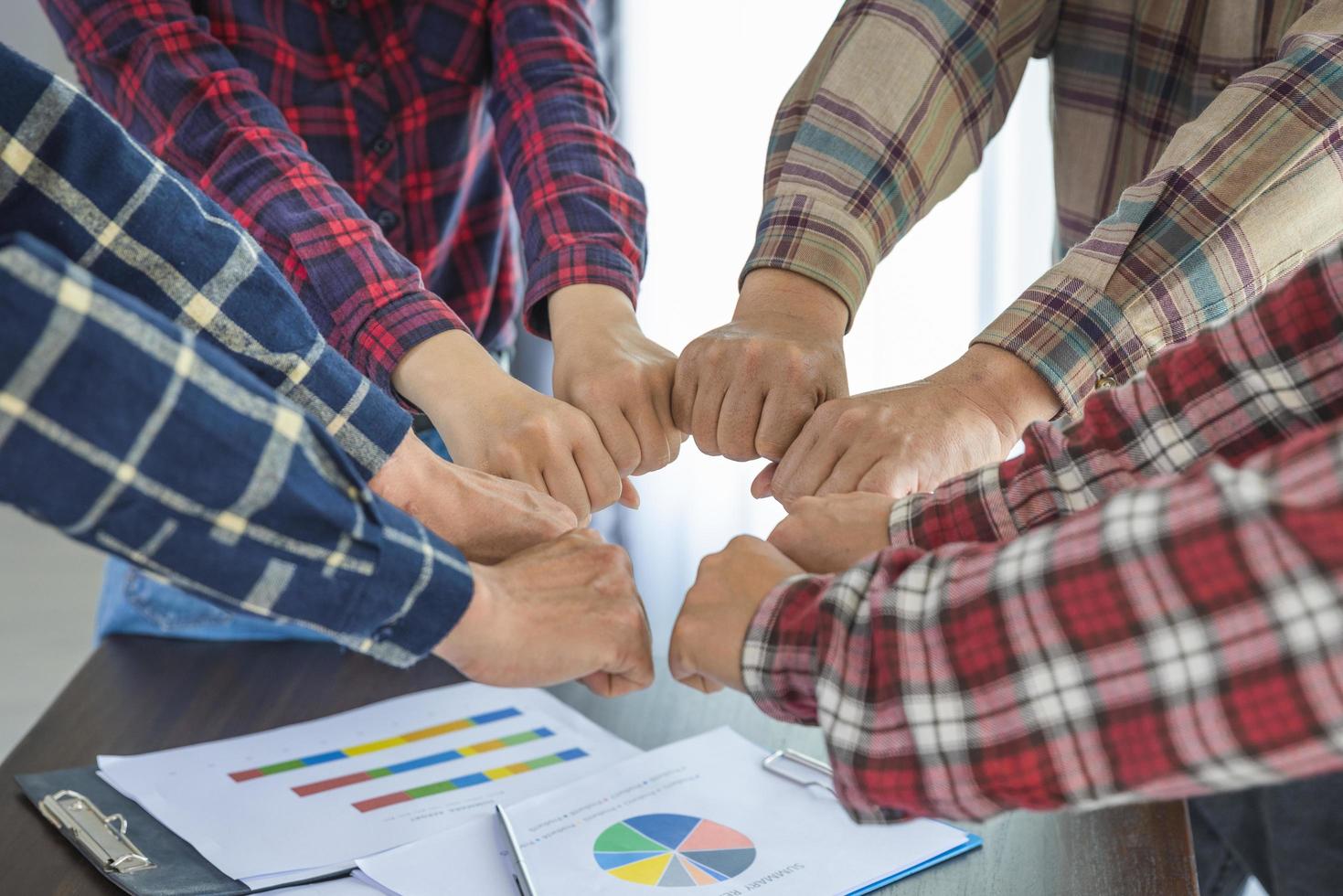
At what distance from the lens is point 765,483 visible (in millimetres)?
1086

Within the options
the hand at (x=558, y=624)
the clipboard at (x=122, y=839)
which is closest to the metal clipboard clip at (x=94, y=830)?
the clipboard at (x=122, y=839)

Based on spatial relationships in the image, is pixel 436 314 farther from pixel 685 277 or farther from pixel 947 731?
pixel 685 277

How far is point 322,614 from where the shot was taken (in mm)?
656

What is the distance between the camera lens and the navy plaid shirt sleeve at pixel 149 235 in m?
0.77

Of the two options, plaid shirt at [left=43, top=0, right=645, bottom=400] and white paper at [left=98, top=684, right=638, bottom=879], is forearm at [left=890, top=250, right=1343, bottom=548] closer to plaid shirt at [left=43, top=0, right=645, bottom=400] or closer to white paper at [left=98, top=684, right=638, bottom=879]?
white paper at [left=98, top=684, right=638, bottom=879]

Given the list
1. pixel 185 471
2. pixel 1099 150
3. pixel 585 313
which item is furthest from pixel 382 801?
pixel 1099 150

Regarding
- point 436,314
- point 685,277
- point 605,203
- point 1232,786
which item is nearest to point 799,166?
point 605,203

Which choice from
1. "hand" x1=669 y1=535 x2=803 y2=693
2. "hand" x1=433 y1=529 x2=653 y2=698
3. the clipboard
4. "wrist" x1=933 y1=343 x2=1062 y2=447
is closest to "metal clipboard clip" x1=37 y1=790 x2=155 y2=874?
the clipboard

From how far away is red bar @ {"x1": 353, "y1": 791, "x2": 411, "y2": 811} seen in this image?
35.2 inches

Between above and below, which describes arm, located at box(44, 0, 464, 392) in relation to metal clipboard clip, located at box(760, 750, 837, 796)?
above

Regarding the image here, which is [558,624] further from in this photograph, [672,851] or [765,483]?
[765,483]

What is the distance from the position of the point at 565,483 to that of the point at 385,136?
47 cm

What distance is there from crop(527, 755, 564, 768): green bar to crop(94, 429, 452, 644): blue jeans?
1.02 feet

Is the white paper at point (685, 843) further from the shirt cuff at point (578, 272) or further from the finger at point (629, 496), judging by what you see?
the shirt cuff at point (578, 272)
